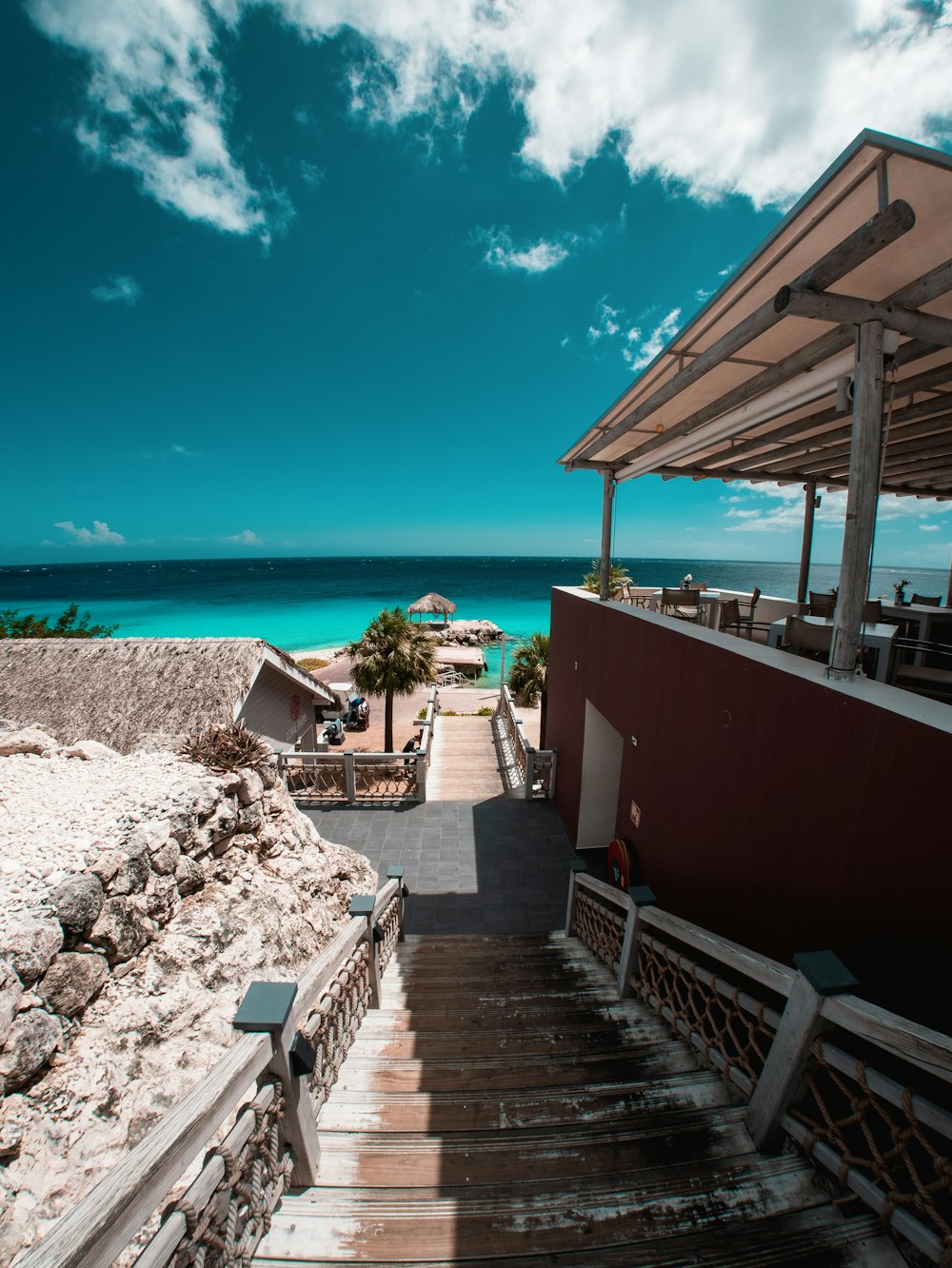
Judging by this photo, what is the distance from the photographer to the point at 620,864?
623 centimetres

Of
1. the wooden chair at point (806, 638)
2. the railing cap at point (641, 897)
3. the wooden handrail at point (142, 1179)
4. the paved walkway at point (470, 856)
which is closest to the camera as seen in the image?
the wooden handrail at point (142, 1179)

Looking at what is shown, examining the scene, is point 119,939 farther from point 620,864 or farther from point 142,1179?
point 620,864

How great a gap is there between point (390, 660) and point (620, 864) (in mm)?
10052

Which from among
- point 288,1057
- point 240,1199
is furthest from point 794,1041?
point 240,1199

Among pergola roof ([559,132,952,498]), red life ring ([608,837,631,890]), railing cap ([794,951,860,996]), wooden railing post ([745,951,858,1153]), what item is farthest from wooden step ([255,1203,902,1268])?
pergola roof ([559,132,952,498])

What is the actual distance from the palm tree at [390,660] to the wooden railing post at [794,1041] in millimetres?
13057

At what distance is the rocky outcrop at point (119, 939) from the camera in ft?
9.20

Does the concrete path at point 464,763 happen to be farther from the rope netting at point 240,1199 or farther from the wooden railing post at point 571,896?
the rope netting at point 240,1199

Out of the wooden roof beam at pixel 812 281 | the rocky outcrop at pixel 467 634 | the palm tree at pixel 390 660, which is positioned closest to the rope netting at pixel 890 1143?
the wooden roof beam at pixel 812 281

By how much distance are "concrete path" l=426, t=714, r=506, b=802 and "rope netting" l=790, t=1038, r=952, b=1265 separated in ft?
29.8

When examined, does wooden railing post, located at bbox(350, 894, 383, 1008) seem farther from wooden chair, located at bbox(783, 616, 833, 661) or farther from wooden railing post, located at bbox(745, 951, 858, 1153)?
wooden chair, located at bbox(783, 616, 833, 661)

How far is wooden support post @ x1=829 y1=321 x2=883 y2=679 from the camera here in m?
3.01

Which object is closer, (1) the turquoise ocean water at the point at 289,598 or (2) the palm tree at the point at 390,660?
(2) the palm tree at the point at 390,660

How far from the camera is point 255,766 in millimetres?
5852
